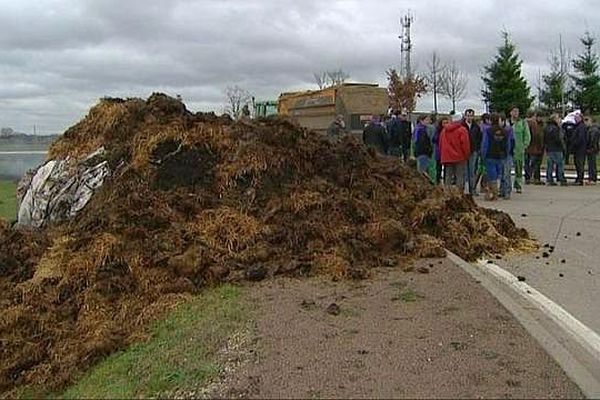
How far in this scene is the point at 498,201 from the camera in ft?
49.4

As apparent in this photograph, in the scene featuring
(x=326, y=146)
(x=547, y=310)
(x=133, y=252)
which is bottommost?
(x=547, y=310)

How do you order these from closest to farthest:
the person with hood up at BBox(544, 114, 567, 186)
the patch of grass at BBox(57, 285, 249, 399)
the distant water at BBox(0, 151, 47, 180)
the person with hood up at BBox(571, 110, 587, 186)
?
the patch of grass at BBox(57, 285, 249, 399) < the person with hood up at BBox(544, 114, 567, 186) < the person with hood up at BBox(571, 110, 587, 186) < the distant water at BBox(0, 151, 47, 180)

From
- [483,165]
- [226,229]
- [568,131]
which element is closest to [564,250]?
[226,229]

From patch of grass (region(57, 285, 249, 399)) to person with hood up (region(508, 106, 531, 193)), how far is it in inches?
458

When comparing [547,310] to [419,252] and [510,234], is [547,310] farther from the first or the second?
[510,234]

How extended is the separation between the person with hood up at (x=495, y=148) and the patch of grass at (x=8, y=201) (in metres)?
9.02

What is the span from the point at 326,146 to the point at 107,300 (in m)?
4.20

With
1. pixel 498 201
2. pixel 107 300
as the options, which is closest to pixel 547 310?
pixel 107 300

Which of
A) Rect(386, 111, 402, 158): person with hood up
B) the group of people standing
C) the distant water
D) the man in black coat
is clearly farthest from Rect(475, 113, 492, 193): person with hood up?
the distant water

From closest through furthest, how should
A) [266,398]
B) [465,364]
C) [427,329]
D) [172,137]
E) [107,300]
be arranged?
[266,398] → [465,364] → [427,329] → [107,300] → [172,137]

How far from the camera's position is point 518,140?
16.7 meters

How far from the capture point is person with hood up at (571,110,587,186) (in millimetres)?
18141

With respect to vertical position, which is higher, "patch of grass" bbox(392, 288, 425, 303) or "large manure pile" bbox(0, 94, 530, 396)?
"large manure pile" bbox(0, 94, 530, 396)

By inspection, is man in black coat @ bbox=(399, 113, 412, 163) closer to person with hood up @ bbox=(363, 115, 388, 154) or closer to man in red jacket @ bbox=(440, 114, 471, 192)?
person with hood up @ bbox=(363, 115, 388, 154)
